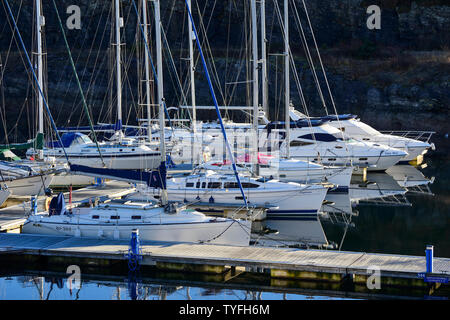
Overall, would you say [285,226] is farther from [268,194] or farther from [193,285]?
[193,285]

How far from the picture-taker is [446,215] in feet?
94.7

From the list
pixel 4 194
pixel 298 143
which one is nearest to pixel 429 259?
pixel 4 194

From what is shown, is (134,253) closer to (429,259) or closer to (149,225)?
(149,225)

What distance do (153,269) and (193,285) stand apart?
1460 mm

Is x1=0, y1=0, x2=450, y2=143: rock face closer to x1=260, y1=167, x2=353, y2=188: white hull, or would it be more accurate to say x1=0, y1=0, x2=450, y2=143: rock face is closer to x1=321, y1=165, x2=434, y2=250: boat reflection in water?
x1=321, y1=165, x2=434, y2=250: boat reflection in water

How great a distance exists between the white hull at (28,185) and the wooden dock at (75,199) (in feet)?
2.97

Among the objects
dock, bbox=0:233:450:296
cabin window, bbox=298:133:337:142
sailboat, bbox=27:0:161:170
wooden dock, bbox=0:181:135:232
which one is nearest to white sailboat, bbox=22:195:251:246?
dock, bbox=0:233:450:296

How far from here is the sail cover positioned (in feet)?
71.4

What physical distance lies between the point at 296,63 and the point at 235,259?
1609 inches

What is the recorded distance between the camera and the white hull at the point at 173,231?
21234 mm

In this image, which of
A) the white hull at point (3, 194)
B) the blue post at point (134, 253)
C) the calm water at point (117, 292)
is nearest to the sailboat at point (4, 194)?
the white hull at point (3, 194)

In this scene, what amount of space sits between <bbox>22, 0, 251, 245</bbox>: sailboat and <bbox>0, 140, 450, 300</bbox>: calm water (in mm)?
2053

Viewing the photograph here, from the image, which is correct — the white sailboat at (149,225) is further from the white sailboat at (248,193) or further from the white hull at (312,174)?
the white hull at (312,174)

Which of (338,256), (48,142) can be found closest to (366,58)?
(48,142)
